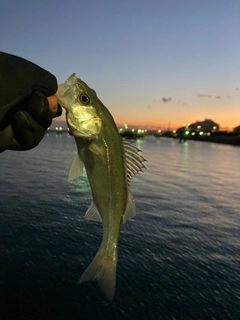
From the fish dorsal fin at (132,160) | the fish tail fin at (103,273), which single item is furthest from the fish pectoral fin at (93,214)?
the fish dorsal fin at (132,160)

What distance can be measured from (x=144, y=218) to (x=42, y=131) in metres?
12.9

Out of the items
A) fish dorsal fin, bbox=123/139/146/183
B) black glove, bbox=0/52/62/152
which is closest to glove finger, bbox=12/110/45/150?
black glove, bbox=0/52/62/152

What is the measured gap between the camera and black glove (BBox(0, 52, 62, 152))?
3.33 meters

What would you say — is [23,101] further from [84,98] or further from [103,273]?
[103,273]

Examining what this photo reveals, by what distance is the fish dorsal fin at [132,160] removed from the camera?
404 centimetres

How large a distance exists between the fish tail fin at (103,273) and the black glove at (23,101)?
1965 mm

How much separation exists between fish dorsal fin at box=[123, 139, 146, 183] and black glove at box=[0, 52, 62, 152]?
113 centimetres

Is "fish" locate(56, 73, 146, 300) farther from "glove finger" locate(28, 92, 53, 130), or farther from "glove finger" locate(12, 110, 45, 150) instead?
"glove finger" locate(12, 110, 45, 150)

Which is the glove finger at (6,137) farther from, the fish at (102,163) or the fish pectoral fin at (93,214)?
the fish pectoral fin at (93,214)

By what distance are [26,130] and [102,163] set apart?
1.14 metres

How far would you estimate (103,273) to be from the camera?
3988 mm

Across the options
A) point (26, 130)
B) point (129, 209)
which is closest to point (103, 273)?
point (129, 209)

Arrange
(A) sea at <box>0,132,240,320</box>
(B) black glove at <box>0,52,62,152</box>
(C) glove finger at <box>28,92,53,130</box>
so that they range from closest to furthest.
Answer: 1. (B) black glove at <box>0,52,62,152</box>
2. (C) glove finger at <box>28,92,53,130</box>
3. (A) sea at <box>0,132,240,320</box>

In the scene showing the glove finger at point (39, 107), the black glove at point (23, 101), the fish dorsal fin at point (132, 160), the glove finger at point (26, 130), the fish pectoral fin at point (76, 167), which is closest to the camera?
the black glove at point (23, 101)
